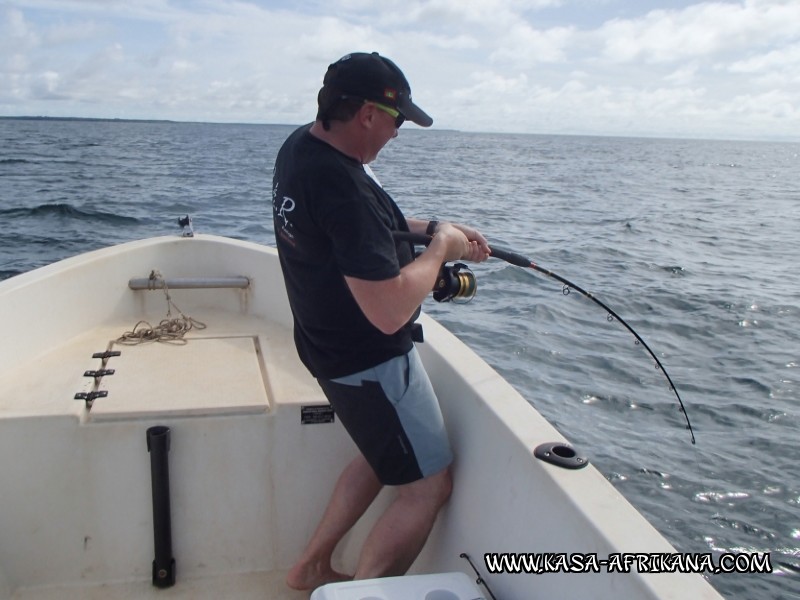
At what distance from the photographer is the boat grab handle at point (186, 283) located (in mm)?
3719

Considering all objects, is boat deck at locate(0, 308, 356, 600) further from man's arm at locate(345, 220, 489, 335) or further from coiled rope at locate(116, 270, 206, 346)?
man's arm at locate(345, 220, 489, 335)

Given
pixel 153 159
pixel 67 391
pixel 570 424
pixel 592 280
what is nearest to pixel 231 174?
pixel 153 159

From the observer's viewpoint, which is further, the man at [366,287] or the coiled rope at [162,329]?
the coiled rope at [162,329]

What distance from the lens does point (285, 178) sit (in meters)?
1.88

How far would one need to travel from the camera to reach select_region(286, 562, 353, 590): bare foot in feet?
7.61

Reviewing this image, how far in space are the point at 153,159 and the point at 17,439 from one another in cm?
3298

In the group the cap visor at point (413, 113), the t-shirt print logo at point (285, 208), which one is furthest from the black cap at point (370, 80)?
the t-shirt print logo at point (285, 208)

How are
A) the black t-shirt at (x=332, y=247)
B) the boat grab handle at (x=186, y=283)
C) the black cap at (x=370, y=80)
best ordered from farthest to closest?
1. the boat grab handle at (x=186, y=283)
2. the black cap at (x=370, y=80)
3. the black t-shirt at (x=332, y=247)

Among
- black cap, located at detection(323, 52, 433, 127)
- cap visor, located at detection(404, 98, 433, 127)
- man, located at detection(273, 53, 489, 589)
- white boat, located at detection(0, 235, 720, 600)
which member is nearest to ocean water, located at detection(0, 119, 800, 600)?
white boat, located at detection(0, 235, 720, 600)

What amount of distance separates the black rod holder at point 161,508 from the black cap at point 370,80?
1273 millimetres

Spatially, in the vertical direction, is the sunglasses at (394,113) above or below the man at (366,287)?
above

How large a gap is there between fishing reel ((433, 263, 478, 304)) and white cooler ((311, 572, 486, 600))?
0.80 meters

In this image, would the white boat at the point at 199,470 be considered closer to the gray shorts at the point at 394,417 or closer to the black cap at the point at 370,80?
the gray shorts at the point at 394,417


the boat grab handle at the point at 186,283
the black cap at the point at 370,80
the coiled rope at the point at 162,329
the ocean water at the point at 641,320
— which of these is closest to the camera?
the black cap at the point at 370,80
